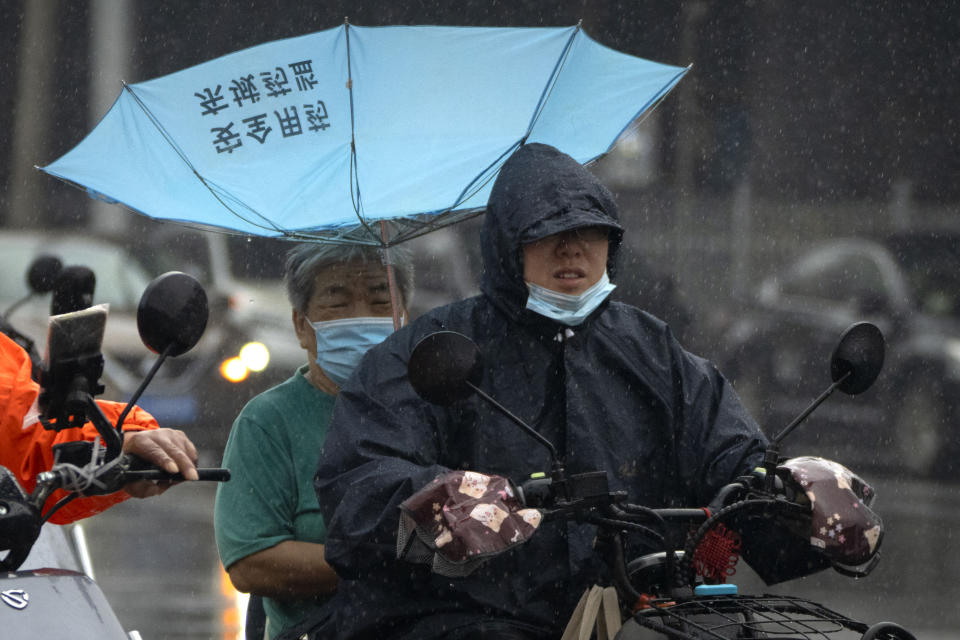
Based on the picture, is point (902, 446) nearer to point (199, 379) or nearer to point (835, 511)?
point (199, 379)

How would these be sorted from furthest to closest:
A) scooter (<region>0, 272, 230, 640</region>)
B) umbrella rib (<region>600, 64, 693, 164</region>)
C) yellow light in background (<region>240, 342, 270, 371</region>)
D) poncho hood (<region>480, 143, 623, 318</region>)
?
yellow light in background (<region>240, 342, 270, 371</region>)
umbrella rib (<region>600, 64, 693, 164</region>)
poncho hood (<region>480, 143, 623, 318</region>)
scooter (<region>0, 272, 230, 640</region>)

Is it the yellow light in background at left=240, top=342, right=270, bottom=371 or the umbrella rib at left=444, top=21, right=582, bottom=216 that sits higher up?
the umbrella rib at left=444, top=21, right=582, bottom=216

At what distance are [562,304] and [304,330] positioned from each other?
1263 mm

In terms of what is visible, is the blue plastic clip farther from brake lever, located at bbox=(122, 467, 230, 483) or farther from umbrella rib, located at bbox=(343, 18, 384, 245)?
umbrella rib, located at bbox=(343, 18, 384, 245)

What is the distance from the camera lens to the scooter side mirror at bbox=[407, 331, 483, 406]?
2.90 m

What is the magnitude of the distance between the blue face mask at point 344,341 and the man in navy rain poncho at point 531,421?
29.3 inches

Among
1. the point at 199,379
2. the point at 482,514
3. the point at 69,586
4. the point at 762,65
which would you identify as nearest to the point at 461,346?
the point at 482,514

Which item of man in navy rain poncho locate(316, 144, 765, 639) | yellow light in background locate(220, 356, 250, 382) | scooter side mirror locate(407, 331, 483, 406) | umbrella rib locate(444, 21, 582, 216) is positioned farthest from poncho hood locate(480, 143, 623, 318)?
yellow light in background locate(220, 356, 250, 382)

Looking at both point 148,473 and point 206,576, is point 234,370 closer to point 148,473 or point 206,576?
point 206,576

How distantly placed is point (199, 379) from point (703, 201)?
33.2 feet

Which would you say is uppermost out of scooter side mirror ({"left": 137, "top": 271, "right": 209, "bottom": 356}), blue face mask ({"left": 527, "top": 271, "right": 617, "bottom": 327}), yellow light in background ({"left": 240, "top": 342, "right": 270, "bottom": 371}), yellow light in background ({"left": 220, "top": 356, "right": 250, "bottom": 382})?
scooter side mirror ({"left": 137, "top": 271, "right": 209, "bottom": 356})

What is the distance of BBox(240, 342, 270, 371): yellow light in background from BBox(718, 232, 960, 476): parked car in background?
449 cm

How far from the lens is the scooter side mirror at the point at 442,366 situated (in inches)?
114

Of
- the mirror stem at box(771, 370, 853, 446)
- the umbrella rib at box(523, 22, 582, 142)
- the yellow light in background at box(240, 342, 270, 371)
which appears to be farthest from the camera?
the yellow light in background at box(240, 342, 270, 371)
